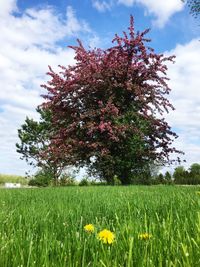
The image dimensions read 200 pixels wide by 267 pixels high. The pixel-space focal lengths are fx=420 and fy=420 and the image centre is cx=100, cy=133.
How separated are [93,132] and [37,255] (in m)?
17.5

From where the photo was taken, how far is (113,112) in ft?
60.3

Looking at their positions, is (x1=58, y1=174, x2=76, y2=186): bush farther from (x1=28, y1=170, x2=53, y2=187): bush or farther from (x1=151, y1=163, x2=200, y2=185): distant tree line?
→ (x1=151, y1=163, x2=200, y2=185): distant tree line

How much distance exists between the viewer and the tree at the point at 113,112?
750 inches

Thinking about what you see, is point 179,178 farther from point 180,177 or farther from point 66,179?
point 66,179

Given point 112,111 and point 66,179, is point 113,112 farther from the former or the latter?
point 66,179

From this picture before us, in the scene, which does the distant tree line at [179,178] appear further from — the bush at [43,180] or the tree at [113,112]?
the bush at [43,180]

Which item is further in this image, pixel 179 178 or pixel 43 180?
pixel 43 180

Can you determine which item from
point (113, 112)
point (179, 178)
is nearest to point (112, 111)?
point (113, 112)

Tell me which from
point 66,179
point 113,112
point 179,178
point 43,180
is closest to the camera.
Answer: point 113,112

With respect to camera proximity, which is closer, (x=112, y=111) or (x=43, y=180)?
(x=112, y=111)

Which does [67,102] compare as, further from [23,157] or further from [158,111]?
[23,157]

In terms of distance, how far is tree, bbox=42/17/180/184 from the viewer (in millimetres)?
19047

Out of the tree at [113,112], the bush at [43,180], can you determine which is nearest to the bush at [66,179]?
the bush at [43,180]

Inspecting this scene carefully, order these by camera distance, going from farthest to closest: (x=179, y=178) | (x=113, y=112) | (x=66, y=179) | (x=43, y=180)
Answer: (x=43, y=180), (x=66, y=179), (x=179, y=178), (x=113, y=112)
